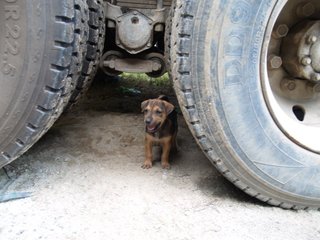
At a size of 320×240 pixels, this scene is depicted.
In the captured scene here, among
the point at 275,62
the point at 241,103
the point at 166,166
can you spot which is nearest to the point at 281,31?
the point at 275,62

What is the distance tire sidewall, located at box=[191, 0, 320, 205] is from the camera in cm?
143

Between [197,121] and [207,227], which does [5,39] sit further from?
[207,227]

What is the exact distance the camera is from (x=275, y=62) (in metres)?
1.87

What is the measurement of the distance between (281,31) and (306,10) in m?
0.15

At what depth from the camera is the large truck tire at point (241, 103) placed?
1.43 m

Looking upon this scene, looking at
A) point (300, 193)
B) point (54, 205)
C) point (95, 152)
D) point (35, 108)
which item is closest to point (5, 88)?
point (35, 108)

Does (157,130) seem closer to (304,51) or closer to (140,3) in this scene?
(140,3)

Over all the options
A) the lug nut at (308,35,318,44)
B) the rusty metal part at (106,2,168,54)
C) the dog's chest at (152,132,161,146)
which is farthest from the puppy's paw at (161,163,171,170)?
the lug nut at (308,35,318,44)

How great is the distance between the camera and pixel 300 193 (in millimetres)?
1581

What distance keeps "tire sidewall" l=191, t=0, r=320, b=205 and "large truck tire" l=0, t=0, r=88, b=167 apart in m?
0.45

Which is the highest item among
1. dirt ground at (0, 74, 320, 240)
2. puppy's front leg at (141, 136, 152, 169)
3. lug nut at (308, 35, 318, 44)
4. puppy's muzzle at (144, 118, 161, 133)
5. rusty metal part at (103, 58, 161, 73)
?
lug nut at (308, 35, 318, 44)

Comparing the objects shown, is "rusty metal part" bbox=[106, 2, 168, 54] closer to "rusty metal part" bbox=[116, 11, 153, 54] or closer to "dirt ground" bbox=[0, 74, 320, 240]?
"rusty metal part" bbox=[116, 11, 153, 54]

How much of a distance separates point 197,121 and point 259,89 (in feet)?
0.85

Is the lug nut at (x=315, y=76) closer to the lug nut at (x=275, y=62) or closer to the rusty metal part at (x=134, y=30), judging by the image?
the lug nut at (x=275, y=62)
